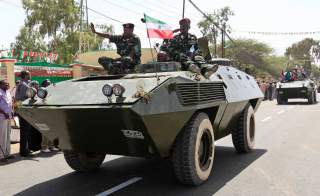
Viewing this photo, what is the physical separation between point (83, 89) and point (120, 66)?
3.88 ft

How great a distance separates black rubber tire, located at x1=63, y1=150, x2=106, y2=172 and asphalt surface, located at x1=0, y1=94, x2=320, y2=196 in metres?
0.13

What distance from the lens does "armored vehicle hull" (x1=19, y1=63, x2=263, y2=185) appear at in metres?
4.96

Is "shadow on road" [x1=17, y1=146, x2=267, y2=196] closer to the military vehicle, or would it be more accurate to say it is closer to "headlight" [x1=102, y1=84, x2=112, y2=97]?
"headlight" [x1=102, y1=84, x2=112, y2=97]

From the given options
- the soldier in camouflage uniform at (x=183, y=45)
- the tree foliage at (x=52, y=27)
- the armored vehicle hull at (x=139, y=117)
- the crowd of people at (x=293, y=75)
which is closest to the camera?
the armored vehicle hull at (x=139, y=117)

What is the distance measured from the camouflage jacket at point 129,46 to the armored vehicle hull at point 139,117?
3.47 ft

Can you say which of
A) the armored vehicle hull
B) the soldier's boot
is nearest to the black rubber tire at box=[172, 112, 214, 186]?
the armored vehicle hull

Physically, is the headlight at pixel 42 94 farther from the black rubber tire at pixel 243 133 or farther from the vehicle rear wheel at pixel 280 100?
the vehicle rear wheel at pixel 280 100

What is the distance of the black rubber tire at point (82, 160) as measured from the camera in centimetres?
635

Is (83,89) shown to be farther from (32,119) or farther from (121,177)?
(121,177)

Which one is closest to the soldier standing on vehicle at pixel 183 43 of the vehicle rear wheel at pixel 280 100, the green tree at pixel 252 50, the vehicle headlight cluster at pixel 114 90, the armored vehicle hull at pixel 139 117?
the armored vehicle hull at pixel 139 117

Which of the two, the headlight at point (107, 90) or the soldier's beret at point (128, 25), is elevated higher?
the soldier's beret at point (128, 25)

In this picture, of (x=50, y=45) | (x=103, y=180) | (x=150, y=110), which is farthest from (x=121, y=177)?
(x=50, y=45)

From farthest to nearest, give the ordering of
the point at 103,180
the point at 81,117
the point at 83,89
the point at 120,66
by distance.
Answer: the point at 120,66 → the point at 103,180 → the point at 83,89 → the point at 81,117

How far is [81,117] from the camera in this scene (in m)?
5.17
